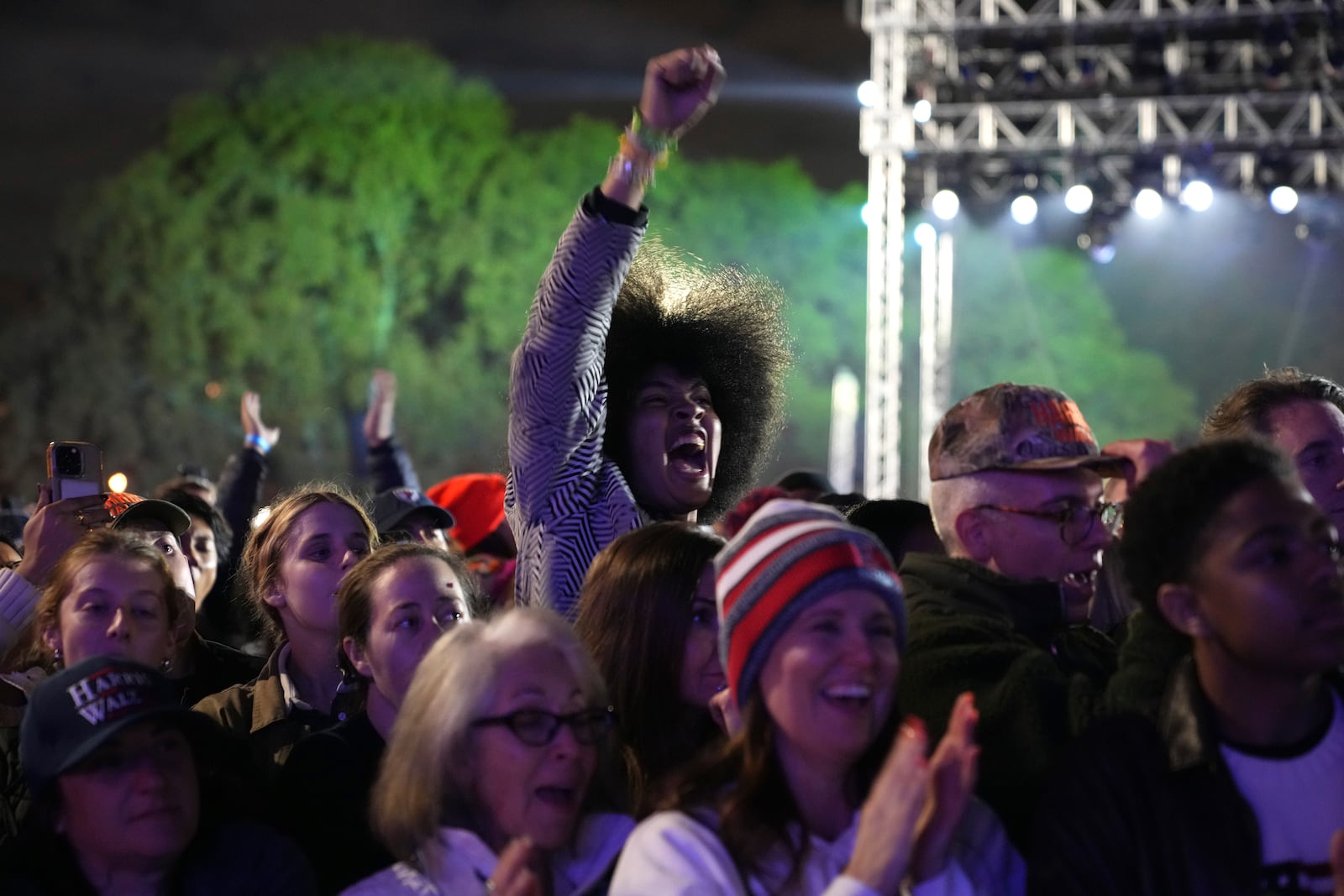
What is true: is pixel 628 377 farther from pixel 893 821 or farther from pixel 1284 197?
pixel 1284 197

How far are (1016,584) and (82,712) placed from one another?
67.3 inches

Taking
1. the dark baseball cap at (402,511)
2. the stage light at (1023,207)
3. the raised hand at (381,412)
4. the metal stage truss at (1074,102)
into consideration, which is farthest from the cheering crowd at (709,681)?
the stage light at (1023,207)

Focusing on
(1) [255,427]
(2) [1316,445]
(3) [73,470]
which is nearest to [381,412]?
(1) [255,427]

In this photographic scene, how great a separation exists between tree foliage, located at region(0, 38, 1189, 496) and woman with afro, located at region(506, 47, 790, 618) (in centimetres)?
1816

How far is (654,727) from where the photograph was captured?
298 centimetres

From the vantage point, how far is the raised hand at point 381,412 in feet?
24.0

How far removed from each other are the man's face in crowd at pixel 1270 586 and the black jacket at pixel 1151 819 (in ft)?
0.37

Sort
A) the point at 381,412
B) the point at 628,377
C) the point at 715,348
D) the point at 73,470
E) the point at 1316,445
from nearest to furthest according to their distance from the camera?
1. the point at 1316,445
2. the point at 628,377
3. the point at 715,348
4. the point at 73,470
5. the point at 381,412

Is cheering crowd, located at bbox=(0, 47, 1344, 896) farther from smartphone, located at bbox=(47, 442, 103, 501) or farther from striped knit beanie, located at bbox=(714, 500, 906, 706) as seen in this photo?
smartphone, located at bbox=(47, 442, 103, 501)

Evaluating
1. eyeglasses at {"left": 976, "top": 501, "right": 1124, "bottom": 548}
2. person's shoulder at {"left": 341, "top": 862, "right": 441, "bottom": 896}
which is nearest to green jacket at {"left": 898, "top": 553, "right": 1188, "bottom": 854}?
eyeglasses at {"left": 976, "top": 501, "right": 1124, "bottom": 548}

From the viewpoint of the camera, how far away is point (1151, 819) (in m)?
2.26

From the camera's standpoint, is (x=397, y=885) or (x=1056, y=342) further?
(x=1056, y=342)

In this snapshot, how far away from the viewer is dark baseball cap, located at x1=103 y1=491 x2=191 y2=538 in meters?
4.52

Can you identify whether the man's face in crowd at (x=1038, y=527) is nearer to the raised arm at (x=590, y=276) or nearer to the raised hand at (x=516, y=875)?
the raised arm at (x=590, y=276)
